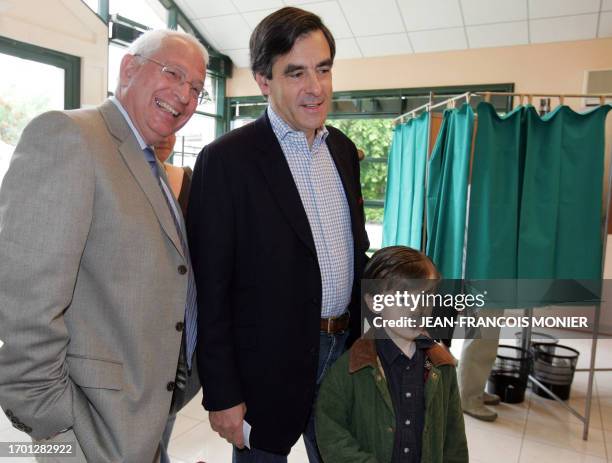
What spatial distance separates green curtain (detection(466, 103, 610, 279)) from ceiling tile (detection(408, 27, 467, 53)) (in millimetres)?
2684

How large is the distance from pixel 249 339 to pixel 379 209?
485 centimetres

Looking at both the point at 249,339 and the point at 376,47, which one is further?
the point at 376,47

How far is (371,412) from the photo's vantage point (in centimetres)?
121

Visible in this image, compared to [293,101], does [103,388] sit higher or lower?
lower

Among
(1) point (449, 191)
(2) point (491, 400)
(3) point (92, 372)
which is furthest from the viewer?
(2) point (491, 400)

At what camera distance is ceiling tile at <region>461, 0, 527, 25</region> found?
176 inches

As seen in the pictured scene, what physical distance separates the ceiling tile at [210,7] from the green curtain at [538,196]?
381 centimetres

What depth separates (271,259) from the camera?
3.80 ft

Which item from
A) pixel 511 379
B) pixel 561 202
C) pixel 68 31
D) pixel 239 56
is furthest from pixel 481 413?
pixel 239 56

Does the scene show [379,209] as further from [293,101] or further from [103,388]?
[103,388]

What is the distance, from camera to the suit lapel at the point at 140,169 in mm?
1007

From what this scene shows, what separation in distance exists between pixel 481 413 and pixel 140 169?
259 cm

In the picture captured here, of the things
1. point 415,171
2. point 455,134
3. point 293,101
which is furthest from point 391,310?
point 415,171

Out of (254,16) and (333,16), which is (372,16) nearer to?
(333,16)
